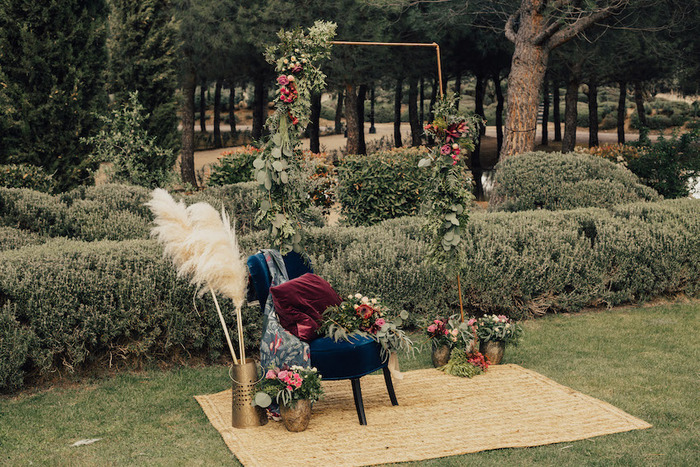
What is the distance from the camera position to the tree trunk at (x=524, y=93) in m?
11.5

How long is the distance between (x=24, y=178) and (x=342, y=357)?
6.69 meters

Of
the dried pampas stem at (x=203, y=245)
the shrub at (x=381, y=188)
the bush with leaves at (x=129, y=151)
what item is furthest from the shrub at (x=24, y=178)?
the dried pampas stem at (x=203, y=245)

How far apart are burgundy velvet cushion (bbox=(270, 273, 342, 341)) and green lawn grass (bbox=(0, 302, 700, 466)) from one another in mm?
866

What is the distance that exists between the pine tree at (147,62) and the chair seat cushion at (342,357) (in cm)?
986

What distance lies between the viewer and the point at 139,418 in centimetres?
503

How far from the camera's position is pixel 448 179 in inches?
232

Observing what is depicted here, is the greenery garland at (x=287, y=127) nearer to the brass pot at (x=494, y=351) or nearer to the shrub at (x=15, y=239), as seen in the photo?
the brass pot at (x=494, y=351)

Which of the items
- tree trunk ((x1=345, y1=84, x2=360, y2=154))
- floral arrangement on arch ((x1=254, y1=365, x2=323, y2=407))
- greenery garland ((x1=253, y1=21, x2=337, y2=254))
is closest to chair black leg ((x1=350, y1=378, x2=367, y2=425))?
floral arrangement on arch ((x1=254, y1=365, x2=323, y2=407))

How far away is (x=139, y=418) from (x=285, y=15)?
13550 mm

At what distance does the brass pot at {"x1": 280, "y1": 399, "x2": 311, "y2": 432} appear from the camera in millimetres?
4641

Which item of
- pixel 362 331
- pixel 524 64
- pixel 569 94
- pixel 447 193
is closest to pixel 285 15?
pixel 524 64

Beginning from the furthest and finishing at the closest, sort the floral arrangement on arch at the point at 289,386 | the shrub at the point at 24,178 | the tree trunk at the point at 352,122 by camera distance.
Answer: the tree trunk at the point at 352,122, the shrub at the point at 24,178, the floral arrangement on arch at the point at 289,386

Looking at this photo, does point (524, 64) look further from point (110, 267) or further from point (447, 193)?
point (110, 267)

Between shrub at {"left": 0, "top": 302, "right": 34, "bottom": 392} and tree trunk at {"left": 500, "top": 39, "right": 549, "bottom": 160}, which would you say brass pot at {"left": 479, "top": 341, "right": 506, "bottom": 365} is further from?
tree trunk at {"left": 500, "top": 39, "right": 549, "bottom": 160}
